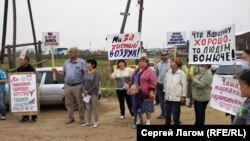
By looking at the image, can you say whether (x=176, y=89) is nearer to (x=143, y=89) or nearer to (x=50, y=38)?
(x=143, y=89)

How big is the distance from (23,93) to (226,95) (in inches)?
254

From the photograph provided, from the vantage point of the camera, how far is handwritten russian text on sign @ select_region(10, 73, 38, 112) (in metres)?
12.0

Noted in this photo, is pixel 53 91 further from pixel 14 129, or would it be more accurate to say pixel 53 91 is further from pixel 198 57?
pixel 198 57

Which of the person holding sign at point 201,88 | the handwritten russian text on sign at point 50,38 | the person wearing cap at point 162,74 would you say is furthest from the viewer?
the handwritten russian text on sign at point 50,38

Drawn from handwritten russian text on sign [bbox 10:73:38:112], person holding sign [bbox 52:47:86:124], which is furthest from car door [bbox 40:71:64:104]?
person holding sign [bbox 52:47:86:124]

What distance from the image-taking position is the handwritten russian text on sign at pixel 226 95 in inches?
297

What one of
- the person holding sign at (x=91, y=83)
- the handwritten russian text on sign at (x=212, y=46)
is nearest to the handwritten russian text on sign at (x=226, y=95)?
the handwritten russian text on sign at (x=212, y=46)

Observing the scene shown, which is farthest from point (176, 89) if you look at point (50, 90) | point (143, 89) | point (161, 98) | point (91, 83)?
point (50, 90)

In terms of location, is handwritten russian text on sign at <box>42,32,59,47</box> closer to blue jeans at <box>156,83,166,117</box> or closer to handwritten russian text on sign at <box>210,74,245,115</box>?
blue jeans at <box>156,83,166,117</box>

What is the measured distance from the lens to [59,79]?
14266mm

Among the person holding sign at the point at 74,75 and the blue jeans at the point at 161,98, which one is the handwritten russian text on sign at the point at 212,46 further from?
the person holding sign at the point at 74,75

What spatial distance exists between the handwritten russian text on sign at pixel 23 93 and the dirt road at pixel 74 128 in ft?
1.48

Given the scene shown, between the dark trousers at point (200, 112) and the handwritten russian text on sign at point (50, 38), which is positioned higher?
the handwritten russian text on sign at point (50, 38)

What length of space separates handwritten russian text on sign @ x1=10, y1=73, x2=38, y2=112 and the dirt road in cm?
45
